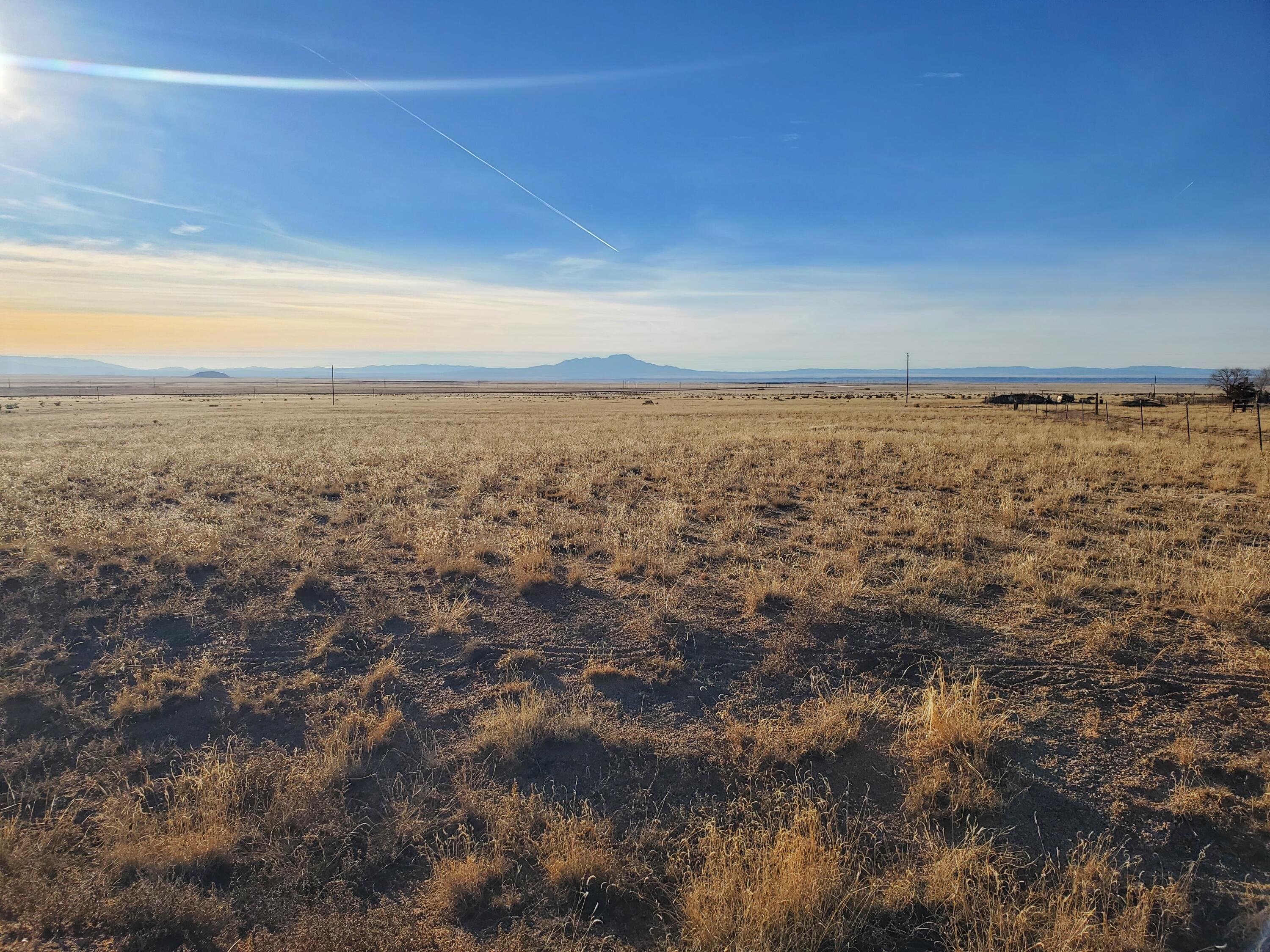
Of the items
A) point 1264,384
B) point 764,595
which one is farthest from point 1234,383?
point 764,595

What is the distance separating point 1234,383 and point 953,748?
5540cm

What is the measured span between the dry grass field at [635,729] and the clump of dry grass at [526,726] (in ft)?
0.10

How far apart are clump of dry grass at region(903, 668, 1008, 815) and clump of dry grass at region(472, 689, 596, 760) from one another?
7.75 feet

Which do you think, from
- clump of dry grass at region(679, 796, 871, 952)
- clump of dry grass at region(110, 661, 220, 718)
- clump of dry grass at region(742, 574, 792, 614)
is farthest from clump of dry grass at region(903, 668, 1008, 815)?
clump of dry grass at region(110, 661, 220, 718)

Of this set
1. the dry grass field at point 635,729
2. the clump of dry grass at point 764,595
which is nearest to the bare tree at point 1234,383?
the dry grass field at point 635,729

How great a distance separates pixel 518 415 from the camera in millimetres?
49125

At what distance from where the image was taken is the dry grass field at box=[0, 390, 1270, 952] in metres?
3.37

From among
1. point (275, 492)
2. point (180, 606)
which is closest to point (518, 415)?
point (275, 492)

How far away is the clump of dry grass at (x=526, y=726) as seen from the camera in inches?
191

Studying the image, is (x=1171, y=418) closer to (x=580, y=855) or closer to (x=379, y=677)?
(x=379, y=677)

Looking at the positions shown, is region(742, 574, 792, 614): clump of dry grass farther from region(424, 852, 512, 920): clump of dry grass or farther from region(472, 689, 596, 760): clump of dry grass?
region(424, 852, 512, 920): clump of dry grass

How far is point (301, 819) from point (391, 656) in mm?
2376

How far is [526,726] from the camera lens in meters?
4.98

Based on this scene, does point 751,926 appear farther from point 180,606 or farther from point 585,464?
point 585,464
